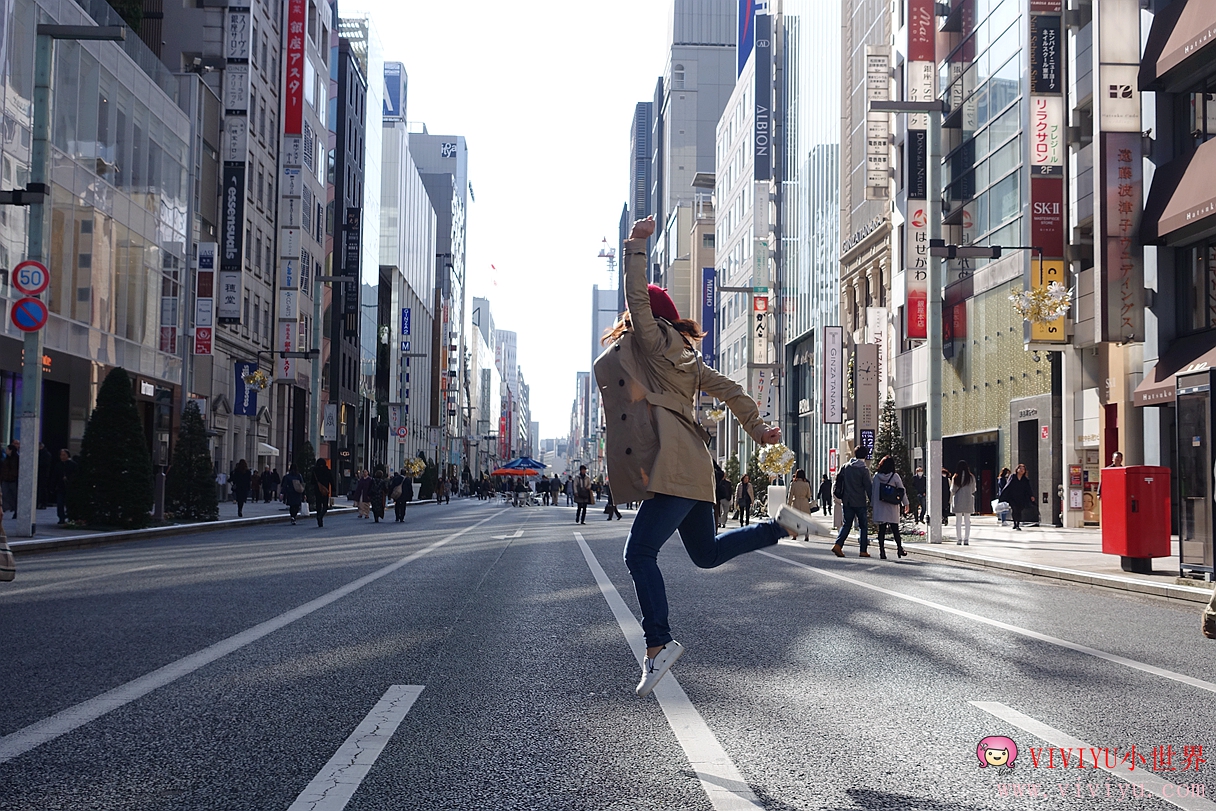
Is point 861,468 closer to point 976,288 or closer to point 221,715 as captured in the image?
point 221,715

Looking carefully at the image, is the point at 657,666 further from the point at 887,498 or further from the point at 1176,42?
the point at 1176,42

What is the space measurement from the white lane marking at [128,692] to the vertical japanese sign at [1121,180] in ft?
68.4

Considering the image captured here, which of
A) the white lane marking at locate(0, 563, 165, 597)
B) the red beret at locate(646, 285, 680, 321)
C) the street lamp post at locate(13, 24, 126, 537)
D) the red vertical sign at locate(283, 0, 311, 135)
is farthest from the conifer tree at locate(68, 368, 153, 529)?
the red vertical sign at locate(283, 0, 311, 135)

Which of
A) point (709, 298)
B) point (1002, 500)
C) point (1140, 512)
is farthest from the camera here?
point (709, 298)

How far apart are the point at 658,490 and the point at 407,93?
5833 inches

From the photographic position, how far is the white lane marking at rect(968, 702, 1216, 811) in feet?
12.7

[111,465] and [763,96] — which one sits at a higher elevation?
[763,96]

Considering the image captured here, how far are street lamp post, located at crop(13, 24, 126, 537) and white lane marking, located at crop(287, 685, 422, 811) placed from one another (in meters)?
16.1

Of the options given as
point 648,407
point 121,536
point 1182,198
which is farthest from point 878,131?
Result: point 648,407

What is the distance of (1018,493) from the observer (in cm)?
3186

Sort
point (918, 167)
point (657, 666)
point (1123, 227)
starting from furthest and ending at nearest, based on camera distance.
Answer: point (918, 167) < point (1123, 227) < point (657, 666)

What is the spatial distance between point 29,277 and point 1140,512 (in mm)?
17010

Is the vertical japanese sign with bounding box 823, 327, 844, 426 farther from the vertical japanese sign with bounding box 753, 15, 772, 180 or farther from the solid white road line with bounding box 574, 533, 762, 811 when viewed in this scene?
the solid white road line with bounding box 574, 533, 762, 811

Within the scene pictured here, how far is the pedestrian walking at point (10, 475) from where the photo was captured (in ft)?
80.2
